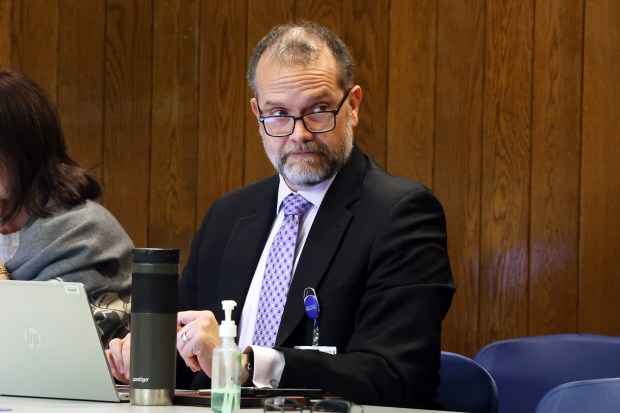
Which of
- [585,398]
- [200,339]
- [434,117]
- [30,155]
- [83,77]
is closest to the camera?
[200,339]

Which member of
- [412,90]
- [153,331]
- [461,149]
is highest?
[412,90]

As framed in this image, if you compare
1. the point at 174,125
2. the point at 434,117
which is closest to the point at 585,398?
the point at 434,117

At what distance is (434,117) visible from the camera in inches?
169

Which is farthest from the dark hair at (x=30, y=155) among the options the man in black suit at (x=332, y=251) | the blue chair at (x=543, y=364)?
the blue chair at (x=543, y=364)

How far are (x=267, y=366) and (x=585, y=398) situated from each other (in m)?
0.70

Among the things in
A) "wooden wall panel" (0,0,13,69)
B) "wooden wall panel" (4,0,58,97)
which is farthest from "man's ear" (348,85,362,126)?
"wooden wall panel" (0,0,13,69)

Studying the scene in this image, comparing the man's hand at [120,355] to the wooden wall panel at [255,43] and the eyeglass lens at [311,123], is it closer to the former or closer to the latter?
the eyeglass lens at [311,123]

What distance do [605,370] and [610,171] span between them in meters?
1.04

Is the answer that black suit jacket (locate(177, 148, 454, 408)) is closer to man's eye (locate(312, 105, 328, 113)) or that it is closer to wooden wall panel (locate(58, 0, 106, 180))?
man's eye (locate(312, 105, 328, 113))

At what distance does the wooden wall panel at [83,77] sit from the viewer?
471cm

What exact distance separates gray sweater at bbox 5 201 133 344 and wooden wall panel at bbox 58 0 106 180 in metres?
1.48

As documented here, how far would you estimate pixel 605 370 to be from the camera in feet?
10.8

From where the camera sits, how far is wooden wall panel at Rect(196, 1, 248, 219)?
15.0 ft

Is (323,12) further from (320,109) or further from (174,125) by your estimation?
(320,109)
